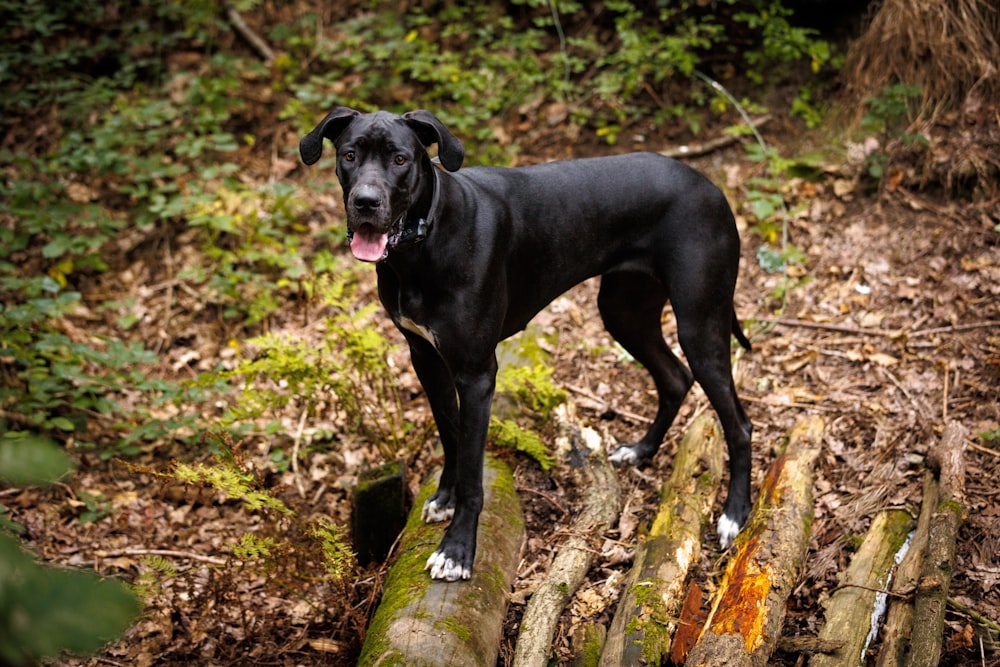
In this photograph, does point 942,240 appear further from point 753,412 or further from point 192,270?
point 192,270

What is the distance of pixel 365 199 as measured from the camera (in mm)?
2768

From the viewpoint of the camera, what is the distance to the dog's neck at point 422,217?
3.02 meters

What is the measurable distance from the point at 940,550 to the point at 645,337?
5.74ft

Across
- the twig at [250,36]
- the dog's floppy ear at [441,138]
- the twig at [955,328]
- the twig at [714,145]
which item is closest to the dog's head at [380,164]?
the dog's floppy ear at [441,138]

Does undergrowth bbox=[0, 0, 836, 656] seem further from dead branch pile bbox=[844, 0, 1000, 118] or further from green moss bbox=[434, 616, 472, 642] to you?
green moss bbox=[434, 616, 472, 642]

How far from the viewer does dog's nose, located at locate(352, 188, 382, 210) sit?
2.77 metres

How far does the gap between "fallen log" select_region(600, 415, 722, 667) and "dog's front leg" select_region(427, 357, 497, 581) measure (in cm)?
67

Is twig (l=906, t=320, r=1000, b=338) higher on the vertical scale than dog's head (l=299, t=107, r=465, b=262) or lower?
lower

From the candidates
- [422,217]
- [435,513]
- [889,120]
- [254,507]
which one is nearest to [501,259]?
[422,217]

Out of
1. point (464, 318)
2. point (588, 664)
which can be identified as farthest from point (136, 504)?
point (588, 664)

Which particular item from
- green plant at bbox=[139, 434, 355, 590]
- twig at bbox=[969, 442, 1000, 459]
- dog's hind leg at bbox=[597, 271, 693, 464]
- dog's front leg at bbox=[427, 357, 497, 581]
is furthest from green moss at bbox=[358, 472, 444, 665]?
twig at bbox=[969, 442, 1000, 459]

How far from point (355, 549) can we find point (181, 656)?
905 mm

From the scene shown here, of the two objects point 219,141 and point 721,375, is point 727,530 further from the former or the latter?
point 219,141

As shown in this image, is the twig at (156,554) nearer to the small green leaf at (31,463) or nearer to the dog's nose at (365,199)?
the dog's nose at (365,199)
